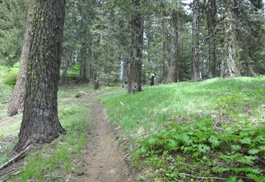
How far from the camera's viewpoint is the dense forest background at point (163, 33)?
10141mm

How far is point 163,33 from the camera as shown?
1216 centimetres

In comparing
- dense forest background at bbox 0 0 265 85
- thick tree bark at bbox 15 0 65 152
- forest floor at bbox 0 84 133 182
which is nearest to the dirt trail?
forest floor at bbox 0 84 133 182

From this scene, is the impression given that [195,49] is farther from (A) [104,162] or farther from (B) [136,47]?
(A) [104,162]

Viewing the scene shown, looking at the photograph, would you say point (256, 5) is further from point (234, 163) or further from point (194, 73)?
point (234, 163)

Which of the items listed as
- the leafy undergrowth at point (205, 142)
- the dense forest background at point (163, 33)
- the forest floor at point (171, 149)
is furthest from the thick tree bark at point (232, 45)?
the leafy undergrowth at point (205, 142)

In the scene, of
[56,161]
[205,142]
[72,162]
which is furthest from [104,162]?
[205,142]

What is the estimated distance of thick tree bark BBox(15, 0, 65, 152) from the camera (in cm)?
472

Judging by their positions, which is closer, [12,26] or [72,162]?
[72,162]

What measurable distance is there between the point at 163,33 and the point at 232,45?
4.38 metres

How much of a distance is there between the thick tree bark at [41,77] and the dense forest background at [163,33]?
589 centimetres

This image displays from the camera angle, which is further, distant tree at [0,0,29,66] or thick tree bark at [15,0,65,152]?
distant tree at [0,0,29,66]

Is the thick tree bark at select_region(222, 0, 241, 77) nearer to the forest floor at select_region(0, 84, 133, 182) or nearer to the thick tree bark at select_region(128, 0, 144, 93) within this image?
the thick tree bark at select_region(128, 0, 144, 93)

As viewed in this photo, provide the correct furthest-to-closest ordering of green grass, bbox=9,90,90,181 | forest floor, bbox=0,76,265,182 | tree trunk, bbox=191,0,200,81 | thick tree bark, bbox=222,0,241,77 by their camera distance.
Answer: tree trunk, bbox=191,0,200,81, thick tree bark, bbox=222,0,241,77, green grass, bbox=9,90,90,181, forest floor, bbox=0,76,265,182

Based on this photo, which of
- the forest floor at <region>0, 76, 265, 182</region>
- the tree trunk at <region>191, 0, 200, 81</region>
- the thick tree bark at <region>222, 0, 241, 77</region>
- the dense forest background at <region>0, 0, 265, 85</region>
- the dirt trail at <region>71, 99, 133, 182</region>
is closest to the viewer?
the forest floor at <region>0, 76, 265, 182</region>
